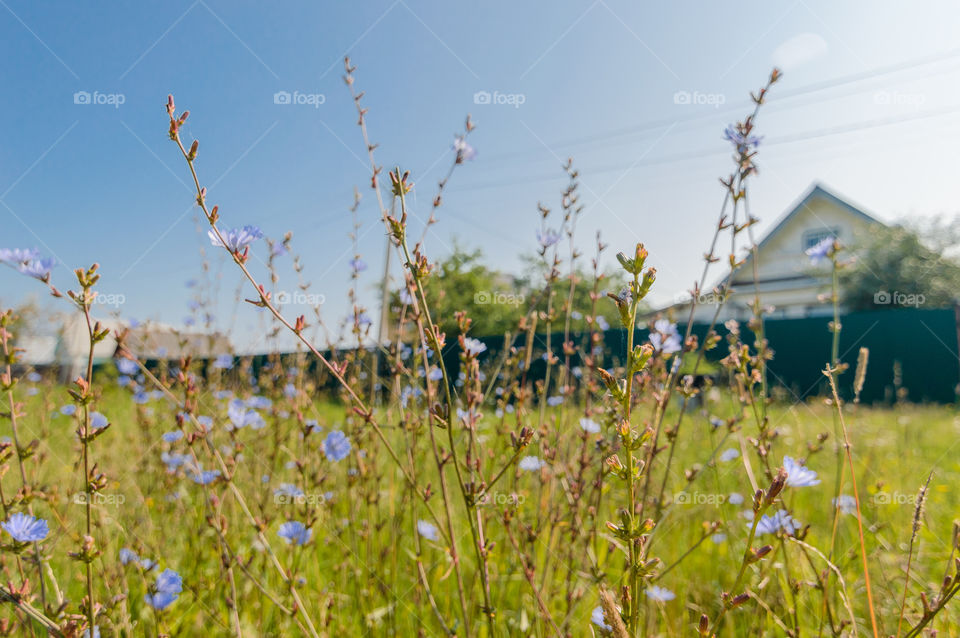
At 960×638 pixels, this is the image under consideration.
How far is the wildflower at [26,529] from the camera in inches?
40.9

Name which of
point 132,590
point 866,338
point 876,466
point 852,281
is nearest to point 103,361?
point 132,590

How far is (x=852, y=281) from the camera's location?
578 inches

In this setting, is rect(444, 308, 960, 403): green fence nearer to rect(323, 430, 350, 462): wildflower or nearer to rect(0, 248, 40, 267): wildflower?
rect(323, 430, 350, 462): wildflower

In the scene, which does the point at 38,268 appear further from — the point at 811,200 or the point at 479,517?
the point at 811,200

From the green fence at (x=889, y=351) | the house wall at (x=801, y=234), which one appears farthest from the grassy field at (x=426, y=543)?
the house wall at (x=801, y=234)

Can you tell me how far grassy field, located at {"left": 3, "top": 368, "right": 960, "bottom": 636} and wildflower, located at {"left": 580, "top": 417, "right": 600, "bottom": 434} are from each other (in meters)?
0.04

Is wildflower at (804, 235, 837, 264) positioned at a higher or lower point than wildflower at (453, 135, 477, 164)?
lower

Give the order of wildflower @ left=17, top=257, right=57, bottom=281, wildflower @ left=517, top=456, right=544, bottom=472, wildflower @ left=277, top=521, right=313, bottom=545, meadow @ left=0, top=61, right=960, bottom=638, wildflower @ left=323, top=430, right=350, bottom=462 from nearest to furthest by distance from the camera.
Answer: meadow @ left=0, top=61, right=960, bottom=638 → wildflower @ left=17, top=257, right=57, bottom=281 → wildflower @ left=277, top=521, right=313, bottom=545 → wildflower @ left=323, top=430, right=350, bottom=462 → wildflower @ left=517, top=456, right=544, bottom=472

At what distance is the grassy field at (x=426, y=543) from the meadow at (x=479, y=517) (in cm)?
2

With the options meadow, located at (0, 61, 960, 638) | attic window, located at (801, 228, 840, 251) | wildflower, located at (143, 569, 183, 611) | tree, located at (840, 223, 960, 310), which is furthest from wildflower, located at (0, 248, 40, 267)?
attic window, located at (801, 228, 840, 251)

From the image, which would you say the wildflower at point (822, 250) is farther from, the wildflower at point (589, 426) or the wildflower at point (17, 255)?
the wildflower at point (17, 255)

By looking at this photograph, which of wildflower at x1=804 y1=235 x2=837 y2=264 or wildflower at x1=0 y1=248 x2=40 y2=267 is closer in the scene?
wildflower at x1=0 y1=248 x2=40 y2=267

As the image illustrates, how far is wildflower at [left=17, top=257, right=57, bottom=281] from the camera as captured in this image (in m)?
1.30

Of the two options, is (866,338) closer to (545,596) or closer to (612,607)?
(545,596)
